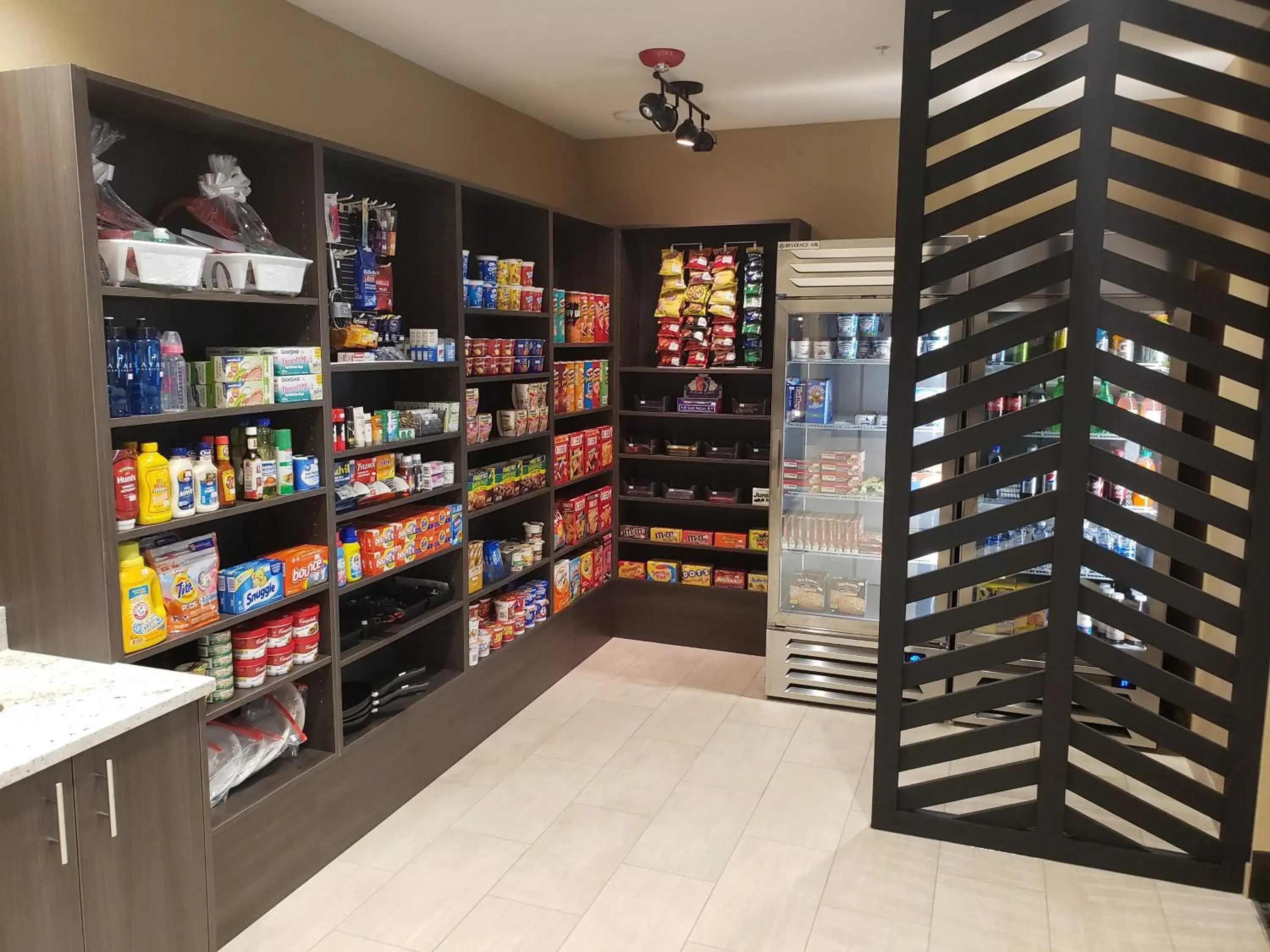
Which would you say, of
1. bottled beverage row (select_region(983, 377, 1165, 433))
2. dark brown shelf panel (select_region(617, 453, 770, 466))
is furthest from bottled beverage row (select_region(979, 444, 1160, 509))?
dark brown shelf panel (select_region(617, 453, 770, 466))

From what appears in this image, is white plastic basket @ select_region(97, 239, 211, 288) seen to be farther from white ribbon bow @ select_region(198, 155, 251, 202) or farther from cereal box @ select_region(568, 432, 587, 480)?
cereal box @ select_region(568, 432, 587, 480)

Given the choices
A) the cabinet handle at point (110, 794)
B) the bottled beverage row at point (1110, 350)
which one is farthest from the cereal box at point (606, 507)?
the cabinet handle at point (110, 794)

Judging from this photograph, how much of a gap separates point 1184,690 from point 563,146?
13.2 feet

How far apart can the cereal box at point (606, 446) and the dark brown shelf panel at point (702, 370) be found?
354 mm

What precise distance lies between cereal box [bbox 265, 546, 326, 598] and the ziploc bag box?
0.04 m

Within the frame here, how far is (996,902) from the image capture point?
280 cm

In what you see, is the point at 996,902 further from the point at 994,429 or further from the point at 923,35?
the point at 923,35

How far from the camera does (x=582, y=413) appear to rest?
478 cm

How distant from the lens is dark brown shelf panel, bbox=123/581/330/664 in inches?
91.7

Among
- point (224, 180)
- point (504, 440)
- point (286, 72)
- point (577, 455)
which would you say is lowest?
point (577, 455)

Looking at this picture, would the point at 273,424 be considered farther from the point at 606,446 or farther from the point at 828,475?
the point at 828,475

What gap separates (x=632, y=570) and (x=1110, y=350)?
8.74 ft

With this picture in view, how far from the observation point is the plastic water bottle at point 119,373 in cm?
224

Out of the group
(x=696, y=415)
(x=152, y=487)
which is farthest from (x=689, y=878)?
(x=696, y=415)
